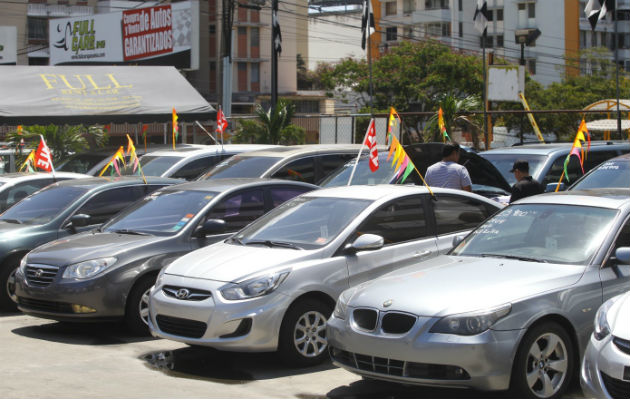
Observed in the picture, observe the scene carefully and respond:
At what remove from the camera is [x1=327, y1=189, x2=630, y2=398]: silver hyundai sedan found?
5594 millimetres

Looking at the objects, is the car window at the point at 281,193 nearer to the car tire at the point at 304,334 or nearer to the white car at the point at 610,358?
the car tire at the point at 304,334

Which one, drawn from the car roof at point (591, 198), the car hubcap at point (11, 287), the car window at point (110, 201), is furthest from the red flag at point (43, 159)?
the car roof at point (591, 198)

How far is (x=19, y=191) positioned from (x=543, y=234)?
830cm

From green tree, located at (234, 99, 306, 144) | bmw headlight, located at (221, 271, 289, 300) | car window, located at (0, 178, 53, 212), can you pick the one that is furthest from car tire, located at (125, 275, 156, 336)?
green tree, located at (234, 99, 306, 144)

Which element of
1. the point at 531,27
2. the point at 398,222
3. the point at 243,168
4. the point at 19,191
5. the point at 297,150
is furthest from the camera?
the point at 531,27

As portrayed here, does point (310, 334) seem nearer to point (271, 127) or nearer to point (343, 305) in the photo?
point (343, 305)

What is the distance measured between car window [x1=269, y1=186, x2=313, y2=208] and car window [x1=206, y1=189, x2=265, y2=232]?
0.47ft

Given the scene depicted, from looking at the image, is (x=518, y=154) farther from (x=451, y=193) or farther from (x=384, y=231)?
(x=384, y=231)

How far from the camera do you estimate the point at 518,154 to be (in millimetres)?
13000

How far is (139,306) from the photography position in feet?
27.9

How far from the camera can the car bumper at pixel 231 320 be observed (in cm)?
687

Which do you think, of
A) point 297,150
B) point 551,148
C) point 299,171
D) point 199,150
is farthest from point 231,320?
point 199,150

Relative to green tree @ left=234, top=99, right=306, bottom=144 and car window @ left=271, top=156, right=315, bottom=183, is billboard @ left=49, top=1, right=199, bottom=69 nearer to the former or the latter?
green tree @ left=234, top=99, right=306, bottom=144

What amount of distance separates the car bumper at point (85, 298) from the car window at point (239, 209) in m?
1.36
